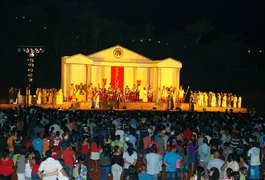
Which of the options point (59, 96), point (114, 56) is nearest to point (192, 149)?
point (59, 96)

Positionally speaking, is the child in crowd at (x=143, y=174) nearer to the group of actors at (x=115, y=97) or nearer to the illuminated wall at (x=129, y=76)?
the group of actors at (x=115, y=97)

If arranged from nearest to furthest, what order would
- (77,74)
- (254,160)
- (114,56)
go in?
1. (254,160)
2. (77,74)
3. (114,56)

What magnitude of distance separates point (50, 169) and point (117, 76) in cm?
3029

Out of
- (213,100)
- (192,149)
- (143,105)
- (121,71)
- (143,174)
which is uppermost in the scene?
(121,71)

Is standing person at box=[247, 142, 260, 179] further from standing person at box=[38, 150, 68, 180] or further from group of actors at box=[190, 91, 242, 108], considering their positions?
group of actors at box=[190, 91, 242, 108]

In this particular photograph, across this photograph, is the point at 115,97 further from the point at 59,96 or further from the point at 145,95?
the point at 59,96

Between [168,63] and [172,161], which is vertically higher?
[168,63]

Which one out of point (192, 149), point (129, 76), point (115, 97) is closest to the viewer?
point (192, 149)

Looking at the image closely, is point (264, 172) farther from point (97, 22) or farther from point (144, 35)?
point (144, 35)

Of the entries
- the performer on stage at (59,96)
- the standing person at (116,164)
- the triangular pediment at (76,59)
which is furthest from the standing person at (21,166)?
the triangular pediment at (76,59)

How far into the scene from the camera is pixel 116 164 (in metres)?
10.7

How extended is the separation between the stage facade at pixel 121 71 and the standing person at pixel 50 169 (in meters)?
28.1

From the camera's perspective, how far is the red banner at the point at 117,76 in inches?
1529

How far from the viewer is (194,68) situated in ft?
171
